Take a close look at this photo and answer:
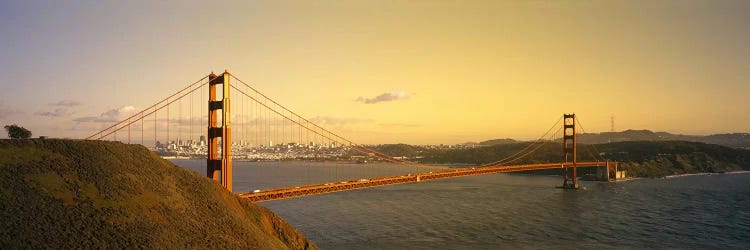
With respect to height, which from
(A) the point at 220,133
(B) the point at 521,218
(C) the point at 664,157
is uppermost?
(A) the point at 220,133

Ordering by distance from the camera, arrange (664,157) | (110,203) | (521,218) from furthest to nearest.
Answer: (664,157) → (521,218) → (110,203)

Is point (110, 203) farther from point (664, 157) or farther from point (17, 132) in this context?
point (664, 157)

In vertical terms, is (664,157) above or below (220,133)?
below

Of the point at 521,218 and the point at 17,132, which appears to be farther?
the point at 521,218

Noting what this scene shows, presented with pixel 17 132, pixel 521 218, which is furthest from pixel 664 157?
pixel 17 132

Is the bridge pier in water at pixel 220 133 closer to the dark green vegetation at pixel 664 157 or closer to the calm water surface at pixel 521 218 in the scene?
the calm water surface at pixel 521 218

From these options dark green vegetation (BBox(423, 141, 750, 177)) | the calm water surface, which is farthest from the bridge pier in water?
dark green vegetation (BBox(423, 141, 750, 177))

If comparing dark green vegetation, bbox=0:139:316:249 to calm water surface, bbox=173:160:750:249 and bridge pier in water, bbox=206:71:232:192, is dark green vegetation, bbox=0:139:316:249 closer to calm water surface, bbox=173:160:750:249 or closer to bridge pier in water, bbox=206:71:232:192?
bridge pier in water, bbox=206:71:232:192
